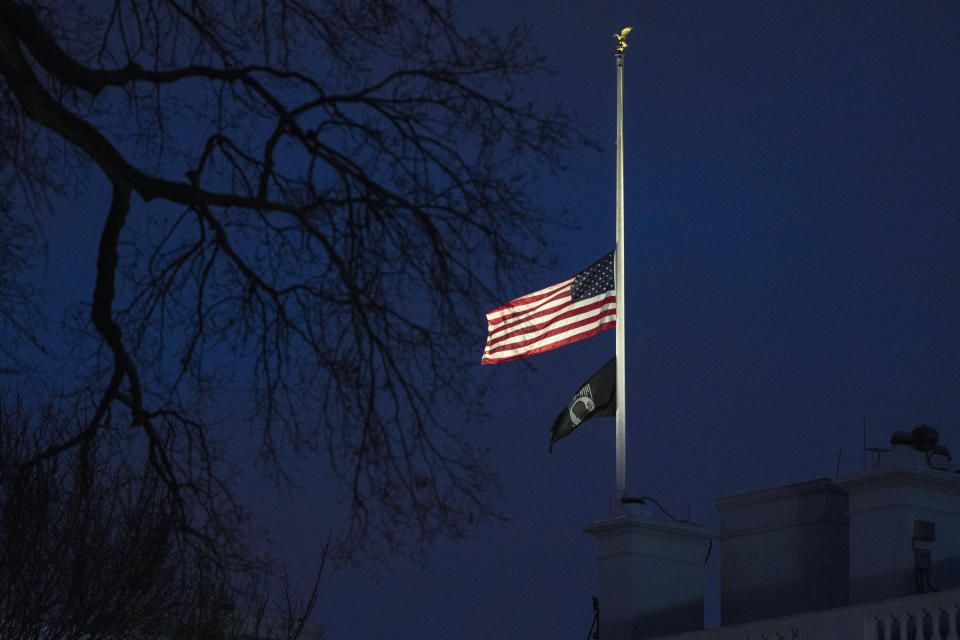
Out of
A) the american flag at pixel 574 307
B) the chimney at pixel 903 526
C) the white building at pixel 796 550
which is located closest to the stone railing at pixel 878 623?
the white building at pixel 796 550

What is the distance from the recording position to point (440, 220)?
632 cm

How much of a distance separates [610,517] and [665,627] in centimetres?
179

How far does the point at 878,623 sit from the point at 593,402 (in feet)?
26.6

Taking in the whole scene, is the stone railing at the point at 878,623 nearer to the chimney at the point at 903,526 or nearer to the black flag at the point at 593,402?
the chimney at the point at 903,526

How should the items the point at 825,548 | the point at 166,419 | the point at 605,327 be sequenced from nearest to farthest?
the point at 166,419 → the point at 825,548 → the point at 605,327

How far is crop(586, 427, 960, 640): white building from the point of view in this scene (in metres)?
20.3

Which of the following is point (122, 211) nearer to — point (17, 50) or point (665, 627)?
point (17, 50)

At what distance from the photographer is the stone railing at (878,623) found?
55.6ft

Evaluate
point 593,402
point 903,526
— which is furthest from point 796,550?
point 593,402

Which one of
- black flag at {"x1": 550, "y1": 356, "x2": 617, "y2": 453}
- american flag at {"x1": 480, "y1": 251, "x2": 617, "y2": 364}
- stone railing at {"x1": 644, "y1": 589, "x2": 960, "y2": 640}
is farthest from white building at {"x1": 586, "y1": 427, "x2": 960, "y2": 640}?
american flag at {"x1": 480, "y1": 251, "x2": 617, "y2": 364}

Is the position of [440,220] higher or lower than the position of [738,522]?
lower

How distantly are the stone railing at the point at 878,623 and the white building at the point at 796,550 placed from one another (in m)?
0.81

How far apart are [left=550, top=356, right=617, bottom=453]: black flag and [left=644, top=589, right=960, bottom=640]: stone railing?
20.0 ft

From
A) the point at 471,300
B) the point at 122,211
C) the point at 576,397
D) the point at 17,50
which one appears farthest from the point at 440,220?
the point at 576,397
